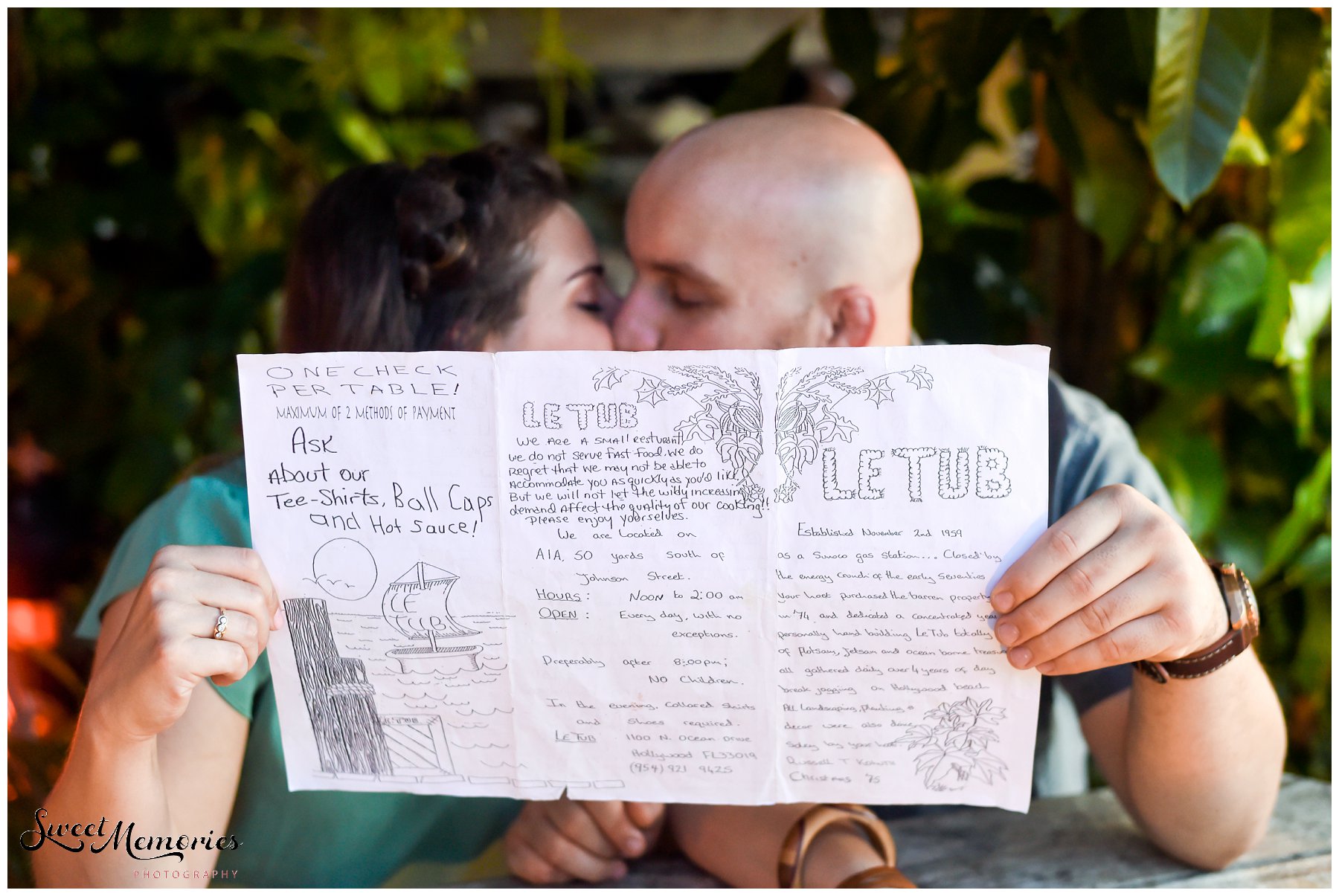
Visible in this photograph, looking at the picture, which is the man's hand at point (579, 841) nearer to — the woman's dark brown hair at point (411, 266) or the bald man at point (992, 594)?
the bald man at point (992, 594)

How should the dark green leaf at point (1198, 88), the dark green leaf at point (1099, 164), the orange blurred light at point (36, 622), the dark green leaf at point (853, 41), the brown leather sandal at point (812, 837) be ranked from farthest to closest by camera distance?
1. the orange blurred light at point (36, 622)
2. the dark green leaf at point (853, 41)
3. the dark green leaf at point (1099, 164)
4. the dark green leaf at point (1198, 88)
5. the brown leather sandal at point (812, 837)

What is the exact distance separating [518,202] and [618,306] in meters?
0.17

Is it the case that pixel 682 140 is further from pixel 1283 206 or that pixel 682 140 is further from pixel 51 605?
pixel 51 605

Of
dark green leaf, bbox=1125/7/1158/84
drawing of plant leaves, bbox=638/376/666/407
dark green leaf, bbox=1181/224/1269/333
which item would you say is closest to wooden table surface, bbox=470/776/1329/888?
drawing of plant leaves, bbox=638/376/666/407

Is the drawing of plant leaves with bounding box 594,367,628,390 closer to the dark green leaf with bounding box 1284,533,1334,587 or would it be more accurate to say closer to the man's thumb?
the man's thumb

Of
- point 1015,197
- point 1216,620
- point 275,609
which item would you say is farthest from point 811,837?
point 1015,197

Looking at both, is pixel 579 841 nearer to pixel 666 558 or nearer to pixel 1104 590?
pixel 666 558

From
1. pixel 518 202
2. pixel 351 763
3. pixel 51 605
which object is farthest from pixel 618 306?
pixel 51 605

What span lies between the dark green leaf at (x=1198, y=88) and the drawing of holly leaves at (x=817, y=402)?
1.64 feet

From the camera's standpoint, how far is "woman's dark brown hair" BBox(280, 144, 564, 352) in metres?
1.00

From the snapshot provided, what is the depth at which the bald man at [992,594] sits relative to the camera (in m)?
0.71

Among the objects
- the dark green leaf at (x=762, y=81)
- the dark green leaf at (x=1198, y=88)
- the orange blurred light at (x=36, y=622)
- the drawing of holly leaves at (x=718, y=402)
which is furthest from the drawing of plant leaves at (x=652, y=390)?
the orange blurred light at (x=36, y=622)

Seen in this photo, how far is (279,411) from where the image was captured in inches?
28.6

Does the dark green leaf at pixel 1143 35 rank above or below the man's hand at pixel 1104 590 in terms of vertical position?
above
